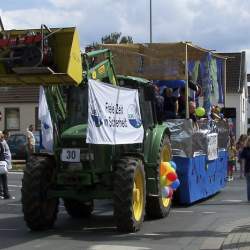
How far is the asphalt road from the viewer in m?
10.5

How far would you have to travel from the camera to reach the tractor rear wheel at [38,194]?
11.6 meters

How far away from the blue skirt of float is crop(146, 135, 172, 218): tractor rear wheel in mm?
1152

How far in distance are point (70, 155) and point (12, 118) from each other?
41.6m

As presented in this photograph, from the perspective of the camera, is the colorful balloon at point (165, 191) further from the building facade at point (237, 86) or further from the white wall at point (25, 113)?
the building facade at point (237, 86)

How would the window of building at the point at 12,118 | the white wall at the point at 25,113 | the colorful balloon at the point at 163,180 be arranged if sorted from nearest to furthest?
the colorful balloon at the point at 163,180
the white wall at the point at 25,113
the window of building at the point at 12,118

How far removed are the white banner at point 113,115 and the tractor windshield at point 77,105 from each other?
71 centimetres

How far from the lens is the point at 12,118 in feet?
172

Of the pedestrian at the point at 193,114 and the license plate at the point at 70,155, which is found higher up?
the pedestrian at the point at 193,114

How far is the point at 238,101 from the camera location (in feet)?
185

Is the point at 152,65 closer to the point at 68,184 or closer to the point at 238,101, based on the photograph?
the point at 68,184

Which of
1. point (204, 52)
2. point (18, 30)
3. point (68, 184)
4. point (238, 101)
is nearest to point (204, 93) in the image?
point (204, 52)

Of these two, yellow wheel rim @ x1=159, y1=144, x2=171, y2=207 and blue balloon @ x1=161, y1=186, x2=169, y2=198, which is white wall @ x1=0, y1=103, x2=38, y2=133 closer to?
yellow wheel rim @ x1=159, y1=144, x2=171, y2=207

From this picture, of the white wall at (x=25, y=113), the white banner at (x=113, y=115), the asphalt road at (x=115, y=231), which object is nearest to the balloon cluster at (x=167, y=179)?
the asphalt road at (x=115, y=231)

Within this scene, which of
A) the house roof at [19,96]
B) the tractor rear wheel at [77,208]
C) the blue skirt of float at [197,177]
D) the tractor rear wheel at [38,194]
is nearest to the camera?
the tractor rear wheel at [38,194]
